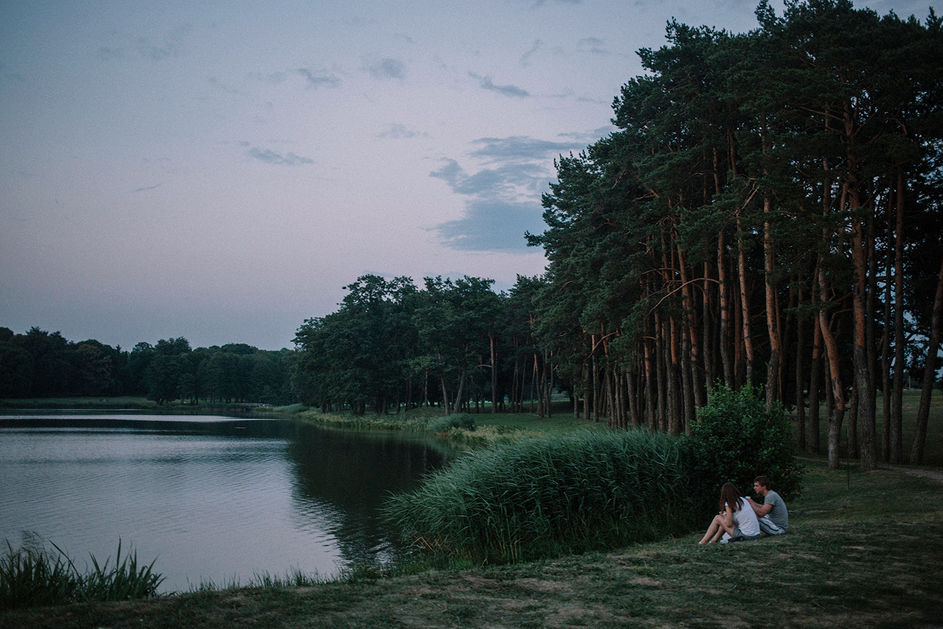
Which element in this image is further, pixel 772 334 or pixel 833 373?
pixel 772 334

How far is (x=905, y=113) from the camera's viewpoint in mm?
19031

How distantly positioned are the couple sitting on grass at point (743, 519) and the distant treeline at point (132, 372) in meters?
103

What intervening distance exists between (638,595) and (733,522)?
4.04 m

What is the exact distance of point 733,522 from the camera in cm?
1036

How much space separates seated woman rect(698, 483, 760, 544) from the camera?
1023cm

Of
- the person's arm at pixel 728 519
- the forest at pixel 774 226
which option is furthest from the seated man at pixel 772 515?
the forest at pixel 774 226

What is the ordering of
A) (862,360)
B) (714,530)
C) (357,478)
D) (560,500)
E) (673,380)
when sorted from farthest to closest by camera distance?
(673,380), (357,478), (862,360), (560,500), (714,530)

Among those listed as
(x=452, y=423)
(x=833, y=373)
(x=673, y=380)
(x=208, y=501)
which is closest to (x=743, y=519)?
(x=833, y=373)

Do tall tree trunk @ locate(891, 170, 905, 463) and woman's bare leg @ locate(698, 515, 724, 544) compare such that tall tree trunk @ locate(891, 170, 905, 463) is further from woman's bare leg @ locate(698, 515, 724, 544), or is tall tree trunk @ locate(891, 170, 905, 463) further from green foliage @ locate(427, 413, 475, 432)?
green foliage @ locate(427, 413, 475, 432)

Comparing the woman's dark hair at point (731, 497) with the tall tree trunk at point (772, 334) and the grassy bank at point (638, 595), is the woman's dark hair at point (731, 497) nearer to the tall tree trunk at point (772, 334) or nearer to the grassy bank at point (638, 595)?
the grassy bank at point (638, 595)

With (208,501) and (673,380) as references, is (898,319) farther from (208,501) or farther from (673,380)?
(208,501)

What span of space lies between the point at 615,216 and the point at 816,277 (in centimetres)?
1034

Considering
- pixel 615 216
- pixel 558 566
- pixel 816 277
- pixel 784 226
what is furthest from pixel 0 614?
pixel 615 216

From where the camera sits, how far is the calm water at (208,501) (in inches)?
563
